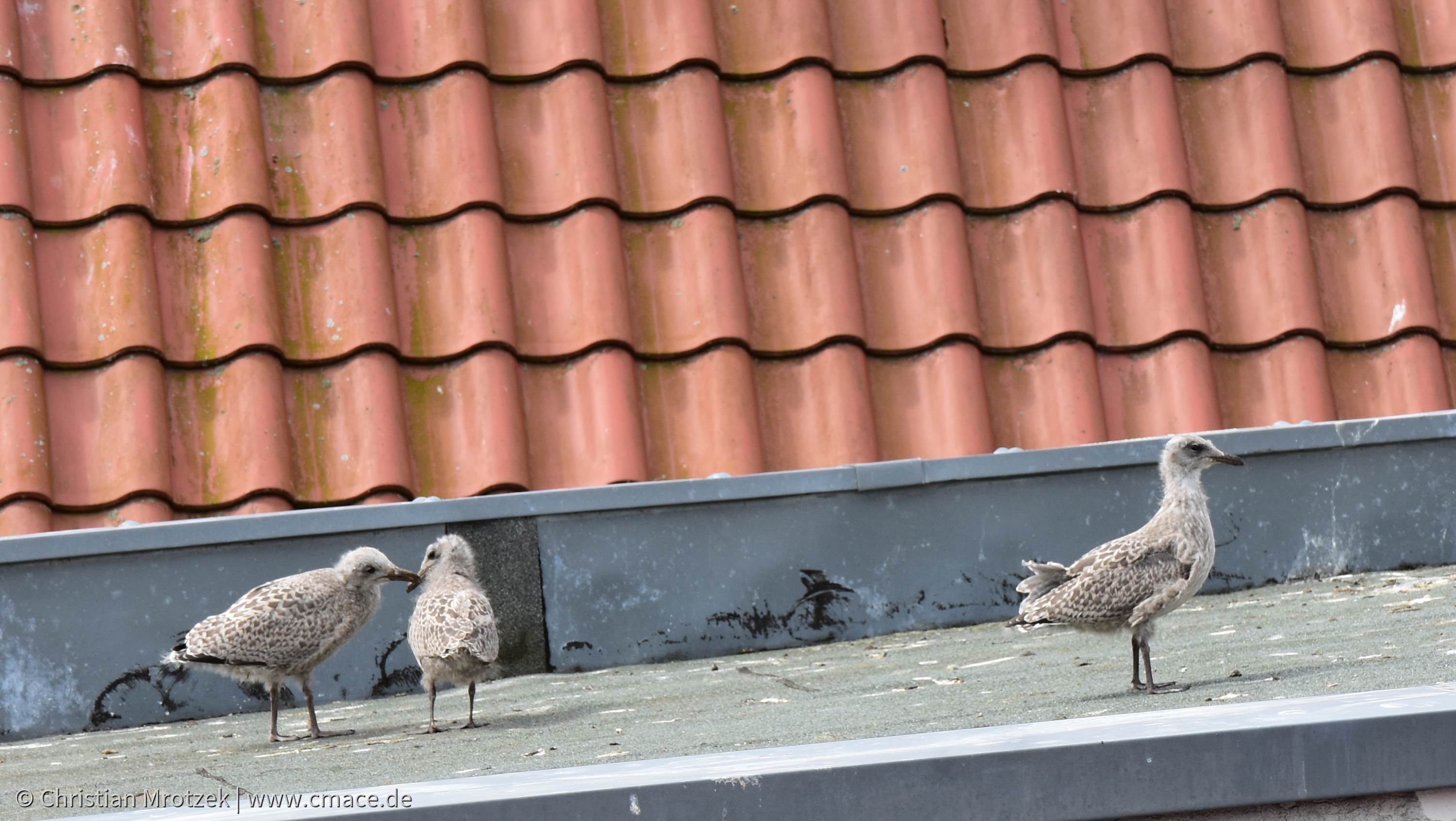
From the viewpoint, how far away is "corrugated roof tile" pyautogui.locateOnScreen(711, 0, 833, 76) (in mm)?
5574

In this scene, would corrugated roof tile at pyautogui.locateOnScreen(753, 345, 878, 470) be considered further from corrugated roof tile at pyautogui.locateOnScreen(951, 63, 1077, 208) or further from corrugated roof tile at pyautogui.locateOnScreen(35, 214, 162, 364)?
corrugated roof tile at pyautogui.locateOnScreen(35, 214, 162, 364)

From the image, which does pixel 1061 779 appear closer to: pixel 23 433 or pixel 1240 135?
pixel 23 433

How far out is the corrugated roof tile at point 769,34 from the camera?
5.57m

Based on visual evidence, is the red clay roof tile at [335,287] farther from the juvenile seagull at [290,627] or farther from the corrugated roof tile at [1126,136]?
the corrugated roof tile at [1126,136]

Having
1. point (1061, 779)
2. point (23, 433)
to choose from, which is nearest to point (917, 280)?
point (23, 433)

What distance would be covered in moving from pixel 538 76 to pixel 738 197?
896mm

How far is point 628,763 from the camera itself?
248 centimetres

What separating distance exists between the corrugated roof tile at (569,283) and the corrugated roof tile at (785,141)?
1.89 feet

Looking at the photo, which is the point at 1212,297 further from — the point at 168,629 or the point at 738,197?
the point at 168,629

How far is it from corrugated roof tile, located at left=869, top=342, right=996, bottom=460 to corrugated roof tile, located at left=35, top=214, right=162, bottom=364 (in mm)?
2526

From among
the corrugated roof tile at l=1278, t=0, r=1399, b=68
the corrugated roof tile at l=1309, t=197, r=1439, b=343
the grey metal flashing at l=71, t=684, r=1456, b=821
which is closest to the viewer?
the grey metal flashing at l=71, t=684, r=1456, b=821

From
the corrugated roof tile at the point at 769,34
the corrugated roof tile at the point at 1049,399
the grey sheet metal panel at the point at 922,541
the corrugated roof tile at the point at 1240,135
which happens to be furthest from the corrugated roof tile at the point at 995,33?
the grey sheet metal panel at the point at 922,541

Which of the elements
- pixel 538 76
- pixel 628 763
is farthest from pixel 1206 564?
pixel 538 76

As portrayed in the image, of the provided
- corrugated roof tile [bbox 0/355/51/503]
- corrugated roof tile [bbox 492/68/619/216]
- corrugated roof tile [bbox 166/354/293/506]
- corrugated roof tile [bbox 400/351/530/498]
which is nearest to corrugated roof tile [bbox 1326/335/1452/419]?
corrugated roof tile [bbox 492/68/619/216]
